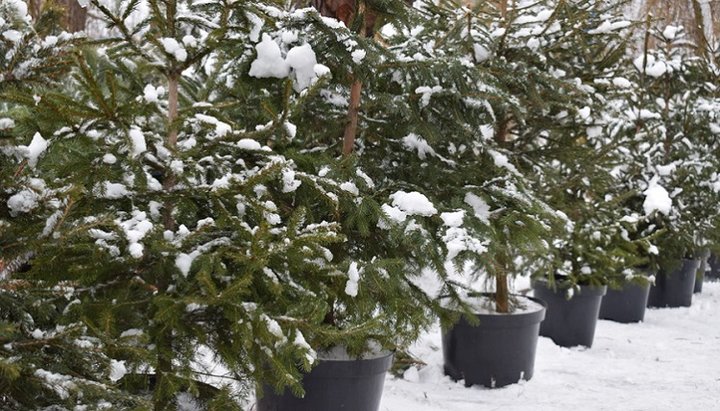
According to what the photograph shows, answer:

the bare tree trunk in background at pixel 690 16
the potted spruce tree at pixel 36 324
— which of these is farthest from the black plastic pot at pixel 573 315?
the potted spruce tree at pixel 36 324

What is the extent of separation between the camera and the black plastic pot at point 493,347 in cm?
424

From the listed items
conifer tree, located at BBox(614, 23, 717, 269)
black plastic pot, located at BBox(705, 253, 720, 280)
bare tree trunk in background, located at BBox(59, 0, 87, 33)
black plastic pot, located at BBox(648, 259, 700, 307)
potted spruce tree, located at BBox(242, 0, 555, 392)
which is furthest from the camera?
black plastic pot, located at BBox(705, 253, 720, 280)

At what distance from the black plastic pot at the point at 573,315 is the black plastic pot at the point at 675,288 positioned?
2147 millimetres

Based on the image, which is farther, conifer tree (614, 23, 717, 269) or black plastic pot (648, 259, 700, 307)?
black plastic pot (648, 259, 700, 307)

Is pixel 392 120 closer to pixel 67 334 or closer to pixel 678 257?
pixel 67 334

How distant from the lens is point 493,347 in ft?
14.0

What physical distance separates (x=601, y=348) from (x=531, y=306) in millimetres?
1199

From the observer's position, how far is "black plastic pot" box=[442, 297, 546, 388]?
13.9 feet

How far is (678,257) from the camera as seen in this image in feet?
22.5

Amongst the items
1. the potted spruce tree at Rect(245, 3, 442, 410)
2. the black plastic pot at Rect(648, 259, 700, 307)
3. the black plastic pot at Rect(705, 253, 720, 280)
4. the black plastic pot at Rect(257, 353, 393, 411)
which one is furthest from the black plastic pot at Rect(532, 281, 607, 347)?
the black plastic pot at Rect(705, 253, 720, 280)

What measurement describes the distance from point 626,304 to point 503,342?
8.59ft

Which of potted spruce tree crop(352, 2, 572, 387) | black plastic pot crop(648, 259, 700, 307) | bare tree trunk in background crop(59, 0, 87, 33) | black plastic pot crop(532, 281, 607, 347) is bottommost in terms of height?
black plastic pot crop(532, 281, 607, 347)

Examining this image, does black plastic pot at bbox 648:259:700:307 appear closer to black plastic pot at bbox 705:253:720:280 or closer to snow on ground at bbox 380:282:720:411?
snow on ground at bbox 380:282:720:411

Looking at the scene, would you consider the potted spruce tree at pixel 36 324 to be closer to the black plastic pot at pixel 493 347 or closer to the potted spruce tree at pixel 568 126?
the potted spruce tree at pixel 568 126
